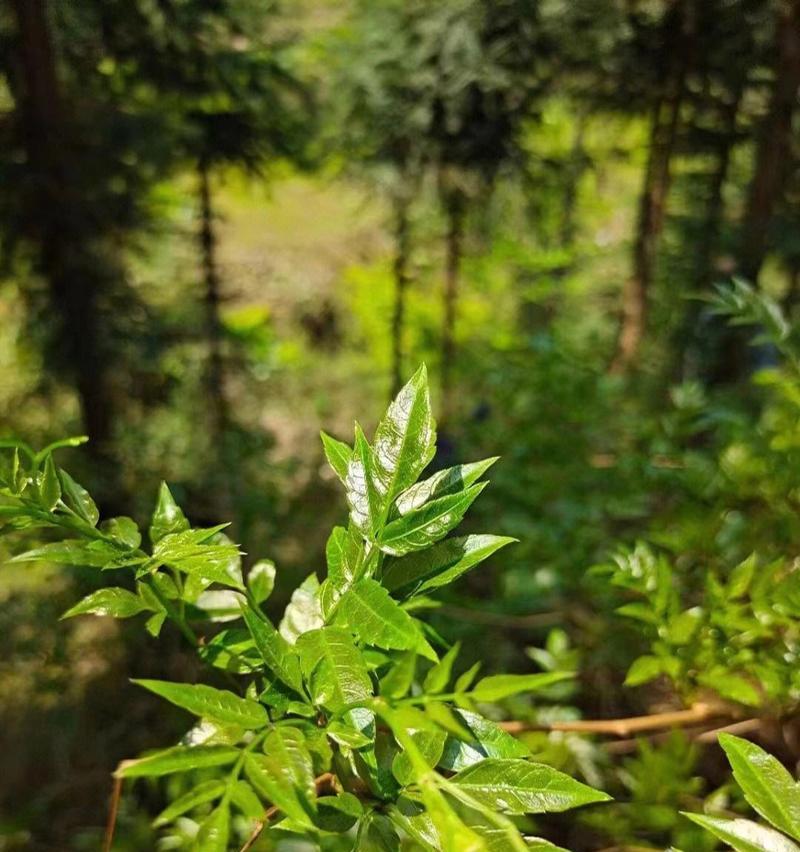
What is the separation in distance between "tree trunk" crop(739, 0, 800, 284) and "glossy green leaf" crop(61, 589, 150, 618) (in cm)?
553

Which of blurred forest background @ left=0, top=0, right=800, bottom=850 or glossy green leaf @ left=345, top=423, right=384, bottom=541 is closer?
glossy green leaf @ left=345, top=423, right=384, bottom=541

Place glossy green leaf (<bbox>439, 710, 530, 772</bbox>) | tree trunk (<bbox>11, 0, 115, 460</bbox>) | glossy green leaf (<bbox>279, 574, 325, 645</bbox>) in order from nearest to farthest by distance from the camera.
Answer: glossy green leaf (<bbox>439, 710, 530, 772</bbox>) < glossy green leaf (<bbox>279, 574, 325, 645</bbox>) < tree trunk (<bbox>11, 0, 115, 460</bbox>)

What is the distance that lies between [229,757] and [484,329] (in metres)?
11.4

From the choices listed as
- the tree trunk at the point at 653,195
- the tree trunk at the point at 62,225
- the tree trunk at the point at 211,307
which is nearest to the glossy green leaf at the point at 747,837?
the tree trunk at the point at 62,225

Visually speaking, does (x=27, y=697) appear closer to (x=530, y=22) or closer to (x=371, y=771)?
(x=371, y=771)

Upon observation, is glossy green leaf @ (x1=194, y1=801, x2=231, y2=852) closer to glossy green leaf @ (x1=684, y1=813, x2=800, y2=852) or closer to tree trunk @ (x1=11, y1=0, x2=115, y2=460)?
glossy green leaf @ (x1=684, y1=813, x2=800, y2=852)

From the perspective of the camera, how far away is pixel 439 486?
2.23 ft

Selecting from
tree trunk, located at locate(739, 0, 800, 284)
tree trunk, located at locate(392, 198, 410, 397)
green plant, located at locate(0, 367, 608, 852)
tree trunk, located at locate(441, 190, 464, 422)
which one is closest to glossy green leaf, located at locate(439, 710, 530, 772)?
green plant, located at locate(0, 367, 608, 852)

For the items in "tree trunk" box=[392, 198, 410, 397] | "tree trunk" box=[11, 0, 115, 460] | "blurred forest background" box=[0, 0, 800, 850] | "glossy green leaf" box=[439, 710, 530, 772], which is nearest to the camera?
"glossy green leaf" box=[439, 710, 530, 772]

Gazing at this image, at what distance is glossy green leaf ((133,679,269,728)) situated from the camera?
57 centimetres

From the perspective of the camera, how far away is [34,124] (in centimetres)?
436

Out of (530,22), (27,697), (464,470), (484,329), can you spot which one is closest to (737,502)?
(464,470)

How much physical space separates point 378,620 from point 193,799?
19cm

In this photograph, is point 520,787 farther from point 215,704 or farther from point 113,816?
point 113,816
